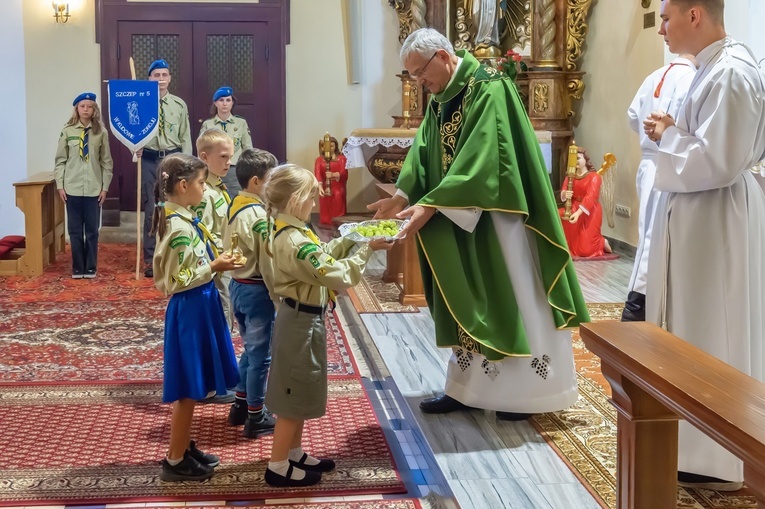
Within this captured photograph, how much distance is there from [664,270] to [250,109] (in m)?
8.52

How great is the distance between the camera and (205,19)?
1102 cm

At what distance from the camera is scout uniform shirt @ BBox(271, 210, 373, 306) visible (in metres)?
3.24

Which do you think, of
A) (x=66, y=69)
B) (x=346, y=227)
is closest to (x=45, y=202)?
(x=66, y=69)

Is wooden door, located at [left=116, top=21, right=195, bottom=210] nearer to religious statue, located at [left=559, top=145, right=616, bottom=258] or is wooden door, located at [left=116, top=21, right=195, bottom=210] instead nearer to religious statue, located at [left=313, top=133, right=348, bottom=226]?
religious statue, located at [left=313, top=133, right=348, bottom=226]

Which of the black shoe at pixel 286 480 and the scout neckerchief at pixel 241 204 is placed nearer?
the black shoe at pixel 286 480

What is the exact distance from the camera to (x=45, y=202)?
336 inches

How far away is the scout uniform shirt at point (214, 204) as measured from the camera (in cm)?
448

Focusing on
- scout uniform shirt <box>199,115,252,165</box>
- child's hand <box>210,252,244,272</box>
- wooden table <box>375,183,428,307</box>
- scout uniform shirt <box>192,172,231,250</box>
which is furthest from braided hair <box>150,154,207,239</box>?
scout uniform shirt <box>199,115,252,165</box>

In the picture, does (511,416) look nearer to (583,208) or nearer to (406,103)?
(583,208)

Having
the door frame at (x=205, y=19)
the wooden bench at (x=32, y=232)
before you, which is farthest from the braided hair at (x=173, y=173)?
the door frame at (x=205, y=19)

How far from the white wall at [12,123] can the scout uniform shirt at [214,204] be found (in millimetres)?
6150

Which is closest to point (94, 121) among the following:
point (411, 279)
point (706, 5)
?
point (411, 279)

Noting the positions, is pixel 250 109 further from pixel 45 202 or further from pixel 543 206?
pixel 543 206

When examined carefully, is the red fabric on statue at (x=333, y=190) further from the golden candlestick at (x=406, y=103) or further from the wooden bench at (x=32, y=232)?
the wooden bench at (x=32, y=232)
